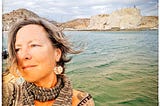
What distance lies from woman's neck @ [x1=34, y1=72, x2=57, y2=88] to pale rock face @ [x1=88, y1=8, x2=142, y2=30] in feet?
1.36

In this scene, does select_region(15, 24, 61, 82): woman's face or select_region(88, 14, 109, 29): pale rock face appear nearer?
select_region(15, 24, 61, 82): woman's face

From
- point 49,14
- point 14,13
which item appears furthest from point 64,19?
point 14,13

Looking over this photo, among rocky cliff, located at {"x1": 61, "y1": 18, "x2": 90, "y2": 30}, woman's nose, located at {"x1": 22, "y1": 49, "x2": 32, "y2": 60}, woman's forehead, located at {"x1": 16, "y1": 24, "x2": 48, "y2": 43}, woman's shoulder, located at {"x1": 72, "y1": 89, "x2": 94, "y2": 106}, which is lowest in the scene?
woman's shoulder, located at {"x1": 72, "y1": 89, "x2": 94, "y2": 106}

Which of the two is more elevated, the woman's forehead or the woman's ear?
the woman's forehead

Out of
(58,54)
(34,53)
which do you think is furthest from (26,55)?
(58,54)

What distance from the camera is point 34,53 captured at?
1.94 m

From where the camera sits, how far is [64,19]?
6.68 ft

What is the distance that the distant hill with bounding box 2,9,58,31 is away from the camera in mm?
1996

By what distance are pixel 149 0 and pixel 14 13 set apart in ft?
2.94

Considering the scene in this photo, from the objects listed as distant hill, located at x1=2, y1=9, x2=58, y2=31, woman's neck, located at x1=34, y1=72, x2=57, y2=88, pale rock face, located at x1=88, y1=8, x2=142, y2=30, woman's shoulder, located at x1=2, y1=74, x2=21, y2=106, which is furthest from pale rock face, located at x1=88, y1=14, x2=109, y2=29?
woman's shoulder, located at x1=2, y1=74, x2=21, y2=106

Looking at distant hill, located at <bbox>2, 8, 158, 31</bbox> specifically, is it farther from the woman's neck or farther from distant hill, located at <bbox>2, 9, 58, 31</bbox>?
the woman's neck

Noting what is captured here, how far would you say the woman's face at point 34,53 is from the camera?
195 centimetres

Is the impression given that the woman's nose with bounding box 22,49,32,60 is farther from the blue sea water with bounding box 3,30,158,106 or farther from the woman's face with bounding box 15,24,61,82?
the blue sea water with bounding box 3,30,158,106

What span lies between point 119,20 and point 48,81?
62cm
